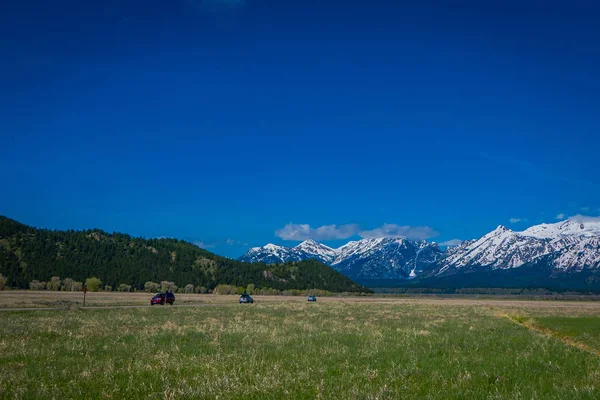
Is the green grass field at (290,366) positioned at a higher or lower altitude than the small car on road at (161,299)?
lower

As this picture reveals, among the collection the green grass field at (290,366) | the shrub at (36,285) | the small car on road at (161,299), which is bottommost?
the green grass field at (290,366)

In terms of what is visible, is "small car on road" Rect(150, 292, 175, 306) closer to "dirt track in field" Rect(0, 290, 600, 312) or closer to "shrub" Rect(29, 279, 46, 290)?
"dirt track in field" Rect(0, 290, 600, 312)

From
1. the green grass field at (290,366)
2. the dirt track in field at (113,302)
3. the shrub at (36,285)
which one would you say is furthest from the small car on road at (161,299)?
the shrub at (36,285)

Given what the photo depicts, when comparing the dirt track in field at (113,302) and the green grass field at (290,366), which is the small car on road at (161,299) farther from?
the green grass field at (290,366)

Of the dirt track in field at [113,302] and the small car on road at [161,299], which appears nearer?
the dirt track in field at [113,302]

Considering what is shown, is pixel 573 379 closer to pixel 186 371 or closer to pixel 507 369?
pixel 507 369

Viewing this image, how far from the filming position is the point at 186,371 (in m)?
18.8

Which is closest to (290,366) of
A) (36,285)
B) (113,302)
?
(113,302)

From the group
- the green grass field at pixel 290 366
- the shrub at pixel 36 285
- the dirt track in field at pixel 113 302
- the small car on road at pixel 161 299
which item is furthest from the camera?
the shrub at pixel 36 285

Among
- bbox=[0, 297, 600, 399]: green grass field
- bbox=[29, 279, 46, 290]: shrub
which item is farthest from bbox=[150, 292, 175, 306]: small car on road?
bbox=[29, 279, 46, 290]: shrub

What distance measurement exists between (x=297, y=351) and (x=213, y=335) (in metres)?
8.97

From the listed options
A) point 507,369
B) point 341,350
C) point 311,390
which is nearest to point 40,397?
point 311,390

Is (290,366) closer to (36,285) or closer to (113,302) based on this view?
(113,302)

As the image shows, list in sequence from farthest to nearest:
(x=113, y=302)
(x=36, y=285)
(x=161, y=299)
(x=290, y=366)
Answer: (x=36, y=285)
(x=113, y=302)
(x=161, y=299)
(x=290, y=366)
